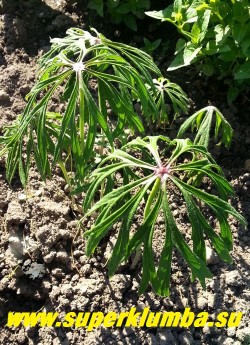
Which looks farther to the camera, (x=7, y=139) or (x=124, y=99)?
(x=7, y=139)

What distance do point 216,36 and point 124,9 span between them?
0.70 meters

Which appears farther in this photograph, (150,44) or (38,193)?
(150,44)

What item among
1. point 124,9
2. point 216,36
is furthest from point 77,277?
point 124,9

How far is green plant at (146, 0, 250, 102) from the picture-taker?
2.74 m

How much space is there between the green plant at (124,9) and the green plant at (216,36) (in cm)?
28

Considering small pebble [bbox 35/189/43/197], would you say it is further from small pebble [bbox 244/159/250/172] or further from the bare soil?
small pebble [bbox 244/159/250/172]

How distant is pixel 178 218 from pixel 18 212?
0.80 meters

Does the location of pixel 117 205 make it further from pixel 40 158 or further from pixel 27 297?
pixel 27 297

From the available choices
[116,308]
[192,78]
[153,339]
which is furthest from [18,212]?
[192,78]

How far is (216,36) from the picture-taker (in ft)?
9.32

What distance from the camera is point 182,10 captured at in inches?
116

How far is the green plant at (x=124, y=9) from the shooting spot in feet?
10.7

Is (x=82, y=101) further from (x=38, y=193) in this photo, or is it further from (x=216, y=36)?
(x=216, y=36)

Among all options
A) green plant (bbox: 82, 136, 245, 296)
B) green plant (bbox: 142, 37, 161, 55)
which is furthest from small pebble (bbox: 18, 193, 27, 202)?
green plant (bbox: 142, 37, 161, 55)
